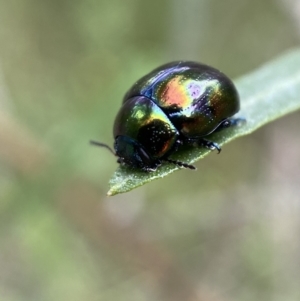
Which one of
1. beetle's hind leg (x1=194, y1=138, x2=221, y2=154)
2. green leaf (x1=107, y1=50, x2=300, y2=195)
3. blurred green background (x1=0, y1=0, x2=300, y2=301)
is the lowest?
blurred green background (x1=0, y1=0, x2=300, y2=301)

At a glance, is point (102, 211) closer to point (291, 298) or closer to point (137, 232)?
point (137, 232)

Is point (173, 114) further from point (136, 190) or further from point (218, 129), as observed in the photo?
point (136, 190)

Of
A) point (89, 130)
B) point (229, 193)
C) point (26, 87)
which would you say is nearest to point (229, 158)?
point (229, 193)

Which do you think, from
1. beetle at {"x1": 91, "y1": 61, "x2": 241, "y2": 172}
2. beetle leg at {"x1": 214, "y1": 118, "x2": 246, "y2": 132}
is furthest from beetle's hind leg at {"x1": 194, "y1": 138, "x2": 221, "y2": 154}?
beetle leg at {"x1": 214, "y1": 118, "x2": 246, "y2": 132}

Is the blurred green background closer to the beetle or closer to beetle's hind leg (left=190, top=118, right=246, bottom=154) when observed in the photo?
the beetle

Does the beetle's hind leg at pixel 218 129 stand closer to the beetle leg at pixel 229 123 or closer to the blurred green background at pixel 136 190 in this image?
the beetle leg at pixel 229 123

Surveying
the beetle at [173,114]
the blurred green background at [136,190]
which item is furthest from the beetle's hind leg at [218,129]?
the blurred green background at [136,190]
